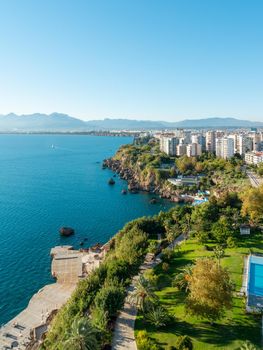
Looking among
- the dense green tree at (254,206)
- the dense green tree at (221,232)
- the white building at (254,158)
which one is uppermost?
the white building at (254,158)

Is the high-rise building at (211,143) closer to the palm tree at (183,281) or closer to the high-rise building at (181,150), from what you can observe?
the high-rise building at (181,150)

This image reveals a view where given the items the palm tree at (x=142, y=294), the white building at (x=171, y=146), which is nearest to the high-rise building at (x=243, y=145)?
the white building at (x=171, y=146)

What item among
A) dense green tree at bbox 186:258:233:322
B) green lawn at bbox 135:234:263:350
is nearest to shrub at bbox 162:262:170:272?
green lawn at bbox 135:234:263:350

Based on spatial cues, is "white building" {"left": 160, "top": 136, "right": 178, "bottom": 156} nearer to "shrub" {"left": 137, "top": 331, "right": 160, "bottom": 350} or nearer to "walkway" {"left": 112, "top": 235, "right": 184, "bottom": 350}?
"walkway" {"left": 112, "top": 235, "right": 184, "bottom": 350}

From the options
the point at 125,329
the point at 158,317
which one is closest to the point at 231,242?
the point at 158,317

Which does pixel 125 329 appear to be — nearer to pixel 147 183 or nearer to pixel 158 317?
pixel 158 317
